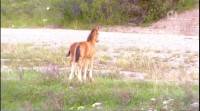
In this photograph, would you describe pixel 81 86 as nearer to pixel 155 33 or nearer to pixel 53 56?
pixel 53 56

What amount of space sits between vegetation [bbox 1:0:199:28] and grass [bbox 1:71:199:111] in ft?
52.1

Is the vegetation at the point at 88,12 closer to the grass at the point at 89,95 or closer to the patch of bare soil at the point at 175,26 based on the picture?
the patch of bare soil at the point at 175,26

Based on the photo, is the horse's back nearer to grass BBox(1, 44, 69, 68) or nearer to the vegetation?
grass BBox(1, 44, 69, 68)

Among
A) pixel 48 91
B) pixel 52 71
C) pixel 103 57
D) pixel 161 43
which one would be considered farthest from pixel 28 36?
pixel 48 91

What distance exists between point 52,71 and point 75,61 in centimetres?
86

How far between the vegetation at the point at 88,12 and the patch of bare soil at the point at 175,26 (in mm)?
467

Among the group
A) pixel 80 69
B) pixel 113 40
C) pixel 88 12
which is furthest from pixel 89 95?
pixel 88 12

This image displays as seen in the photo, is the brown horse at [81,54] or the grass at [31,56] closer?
the brown horse at [81,54]

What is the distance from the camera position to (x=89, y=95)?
9.12 metres

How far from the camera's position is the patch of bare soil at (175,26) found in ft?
80.3

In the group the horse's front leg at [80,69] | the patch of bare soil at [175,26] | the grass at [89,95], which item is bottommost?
the grass at [89,95]

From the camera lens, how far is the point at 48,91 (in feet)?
30.5

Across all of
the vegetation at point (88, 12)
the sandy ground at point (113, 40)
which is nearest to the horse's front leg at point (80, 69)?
the sandy ground at point (113, 40)

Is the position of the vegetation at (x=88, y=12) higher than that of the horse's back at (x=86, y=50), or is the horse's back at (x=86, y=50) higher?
the vegetation at (x=88, y=12)
